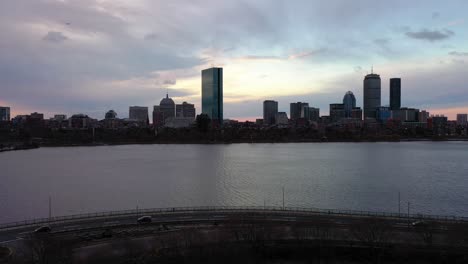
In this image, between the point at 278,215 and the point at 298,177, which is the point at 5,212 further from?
the point at 298,177

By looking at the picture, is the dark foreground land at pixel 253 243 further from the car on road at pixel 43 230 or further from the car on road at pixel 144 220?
the car on road at pixel 144 220

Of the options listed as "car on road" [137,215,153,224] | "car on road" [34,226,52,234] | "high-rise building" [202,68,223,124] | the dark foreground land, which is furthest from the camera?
"high-rise building" [202,68,223,124]

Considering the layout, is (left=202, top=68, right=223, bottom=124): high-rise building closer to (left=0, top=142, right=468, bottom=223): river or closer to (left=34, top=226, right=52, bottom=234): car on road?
(left=0, top=142, right=468, bottom=223): river

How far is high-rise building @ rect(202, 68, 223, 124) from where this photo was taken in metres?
137

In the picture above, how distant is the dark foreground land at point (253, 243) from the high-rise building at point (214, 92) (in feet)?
408

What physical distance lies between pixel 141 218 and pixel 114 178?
1808cm

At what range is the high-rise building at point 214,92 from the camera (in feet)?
450

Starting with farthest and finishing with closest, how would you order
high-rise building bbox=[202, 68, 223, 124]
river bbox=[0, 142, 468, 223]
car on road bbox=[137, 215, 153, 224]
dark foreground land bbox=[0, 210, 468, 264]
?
high-rise building bbox=[202, 68, 223, 124], river bbox=[0, 142, 468, 223], car on road bbox=[137, 215, 153, 224], dark foreground land bbox=[0, 210, 468, 264]

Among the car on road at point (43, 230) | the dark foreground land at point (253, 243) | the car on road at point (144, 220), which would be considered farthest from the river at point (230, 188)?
the dark foreground land at point (253, 243)

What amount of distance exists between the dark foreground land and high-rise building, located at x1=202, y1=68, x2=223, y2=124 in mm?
124241

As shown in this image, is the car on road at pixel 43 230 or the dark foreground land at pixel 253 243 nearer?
the dark foreground land at pixel 253 243

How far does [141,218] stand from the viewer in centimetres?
1400

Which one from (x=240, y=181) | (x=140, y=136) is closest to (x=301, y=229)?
(x=240, y=181)

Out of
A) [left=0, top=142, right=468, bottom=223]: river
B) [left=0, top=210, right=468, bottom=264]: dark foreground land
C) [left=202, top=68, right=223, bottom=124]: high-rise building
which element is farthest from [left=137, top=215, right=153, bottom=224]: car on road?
[left=202, top=68, right=223, bottom=124]: high-rise building
